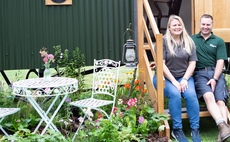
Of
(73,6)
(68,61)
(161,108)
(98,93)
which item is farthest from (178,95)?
(73,6)

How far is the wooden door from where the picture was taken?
5.22 metres

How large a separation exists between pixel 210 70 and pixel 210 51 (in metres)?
0.22

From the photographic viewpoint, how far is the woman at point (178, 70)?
4.18 meters

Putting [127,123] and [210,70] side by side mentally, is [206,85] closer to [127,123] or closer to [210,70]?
[210,70]

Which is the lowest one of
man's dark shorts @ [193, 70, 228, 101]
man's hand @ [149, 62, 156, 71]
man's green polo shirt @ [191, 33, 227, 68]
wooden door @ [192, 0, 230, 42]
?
man's dark shorts @ [193, 70, 228, 101]

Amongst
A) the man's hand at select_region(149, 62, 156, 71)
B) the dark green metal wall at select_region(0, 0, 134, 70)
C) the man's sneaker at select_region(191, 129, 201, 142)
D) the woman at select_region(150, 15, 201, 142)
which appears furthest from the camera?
the dark green metal wall at select_region(0, 0, 134, 70)

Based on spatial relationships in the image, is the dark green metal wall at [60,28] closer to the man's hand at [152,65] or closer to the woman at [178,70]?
the man's hand at [152,65]

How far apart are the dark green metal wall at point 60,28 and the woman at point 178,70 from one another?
5.64 feet

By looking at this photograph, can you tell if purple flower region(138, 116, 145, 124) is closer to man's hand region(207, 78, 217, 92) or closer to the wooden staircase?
the wooden staircase

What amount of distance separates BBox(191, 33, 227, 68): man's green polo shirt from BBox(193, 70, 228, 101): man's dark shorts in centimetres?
11

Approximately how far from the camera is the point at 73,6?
601cm

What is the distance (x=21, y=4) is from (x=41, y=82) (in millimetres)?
2156

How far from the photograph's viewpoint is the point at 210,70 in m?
4.52

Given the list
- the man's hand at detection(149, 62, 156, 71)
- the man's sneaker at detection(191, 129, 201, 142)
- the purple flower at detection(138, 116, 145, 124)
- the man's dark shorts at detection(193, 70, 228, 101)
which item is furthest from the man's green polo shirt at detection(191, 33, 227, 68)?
the purple flower at detection(138, 116, 145, 124)
